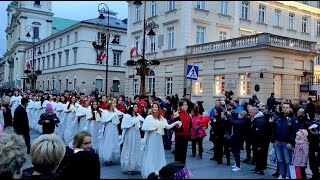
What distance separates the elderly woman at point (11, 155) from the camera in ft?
10.4

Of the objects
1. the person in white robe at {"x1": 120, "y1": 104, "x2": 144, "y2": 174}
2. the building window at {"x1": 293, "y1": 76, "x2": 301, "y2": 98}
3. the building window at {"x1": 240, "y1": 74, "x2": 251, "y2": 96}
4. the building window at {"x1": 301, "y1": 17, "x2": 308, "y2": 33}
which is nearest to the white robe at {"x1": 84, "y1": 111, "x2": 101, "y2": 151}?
the person in white robe at {"x1": 120, "y1": 104, "x2": 144, "y2": 174}

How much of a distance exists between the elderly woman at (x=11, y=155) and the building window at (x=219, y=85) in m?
25.3

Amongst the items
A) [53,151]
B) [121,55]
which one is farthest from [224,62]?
[121,55]

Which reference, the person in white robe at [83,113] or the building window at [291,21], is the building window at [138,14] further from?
the person in white robe at [83,113]

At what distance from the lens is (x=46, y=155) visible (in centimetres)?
298

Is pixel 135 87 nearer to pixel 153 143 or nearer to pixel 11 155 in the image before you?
pixel 153 143

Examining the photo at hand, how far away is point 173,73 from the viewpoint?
33500mm

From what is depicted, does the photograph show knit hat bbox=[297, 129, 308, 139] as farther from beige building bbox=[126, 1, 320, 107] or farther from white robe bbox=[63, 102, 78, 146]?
beige building bbox=[126, 1, 320, 107]

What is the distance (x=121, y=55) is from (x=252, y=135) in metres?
49.7

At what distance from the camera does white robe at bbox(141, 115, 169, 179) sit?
7.86 meters

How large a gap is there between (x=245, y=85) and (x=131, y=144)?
1878 cm

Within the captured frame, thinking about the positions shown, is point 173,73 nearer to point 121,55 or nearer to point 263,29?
point 263,29

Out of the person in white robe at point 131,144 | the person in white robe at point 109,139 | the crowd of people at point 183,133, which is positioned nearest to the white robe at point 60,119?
the crowd of people at point 183,133

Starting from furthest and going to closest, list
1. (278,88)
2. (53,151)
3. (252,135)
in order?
1. (278,88)
2. (252,135)
3. (53,151)
